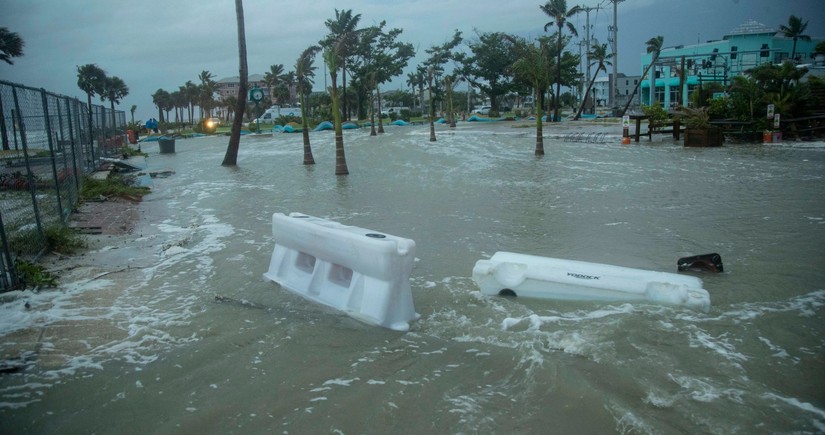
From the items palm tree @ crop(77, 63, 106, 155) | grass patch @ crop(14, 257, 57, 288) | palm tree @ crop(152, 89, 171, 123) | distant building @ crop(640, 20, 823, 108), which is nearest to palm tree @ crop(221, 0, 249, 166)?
grass patch @ crop(14, 257, 57, 288)

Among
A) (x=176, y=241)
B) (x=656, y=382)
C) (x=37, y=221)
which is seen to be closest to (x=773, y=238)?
(x=656, y=382)

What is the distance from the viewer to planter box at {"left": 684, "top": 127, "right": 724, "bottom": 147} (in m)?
24.5

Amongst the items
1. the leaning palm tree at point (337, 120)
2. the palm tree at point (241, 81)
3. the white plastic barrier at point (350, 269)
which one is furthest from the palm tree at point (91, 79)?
the white plastic barrier at point (350, 269)

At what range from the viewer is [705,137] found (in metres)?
24.5

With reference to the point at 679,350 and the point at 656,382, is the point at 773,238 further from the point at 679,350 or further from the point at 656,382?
the point at 656,382

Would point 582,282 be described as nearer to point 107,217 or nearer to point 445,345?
point 445,345

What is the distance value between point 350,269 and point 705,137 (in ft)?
76.3

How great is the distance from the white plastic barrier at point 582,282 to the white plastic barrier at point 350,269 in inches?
42.5

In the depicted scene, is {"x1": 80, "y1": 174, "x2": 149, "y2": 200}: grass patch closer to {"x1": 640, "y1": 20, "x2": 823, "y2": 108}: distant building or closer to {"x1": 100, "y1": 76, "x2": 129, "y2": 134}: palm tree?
{"x1": 640, "y1": 20, "x2": 823, "y2": 108}: distant building

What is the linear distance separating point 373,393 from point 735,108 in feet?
92.8

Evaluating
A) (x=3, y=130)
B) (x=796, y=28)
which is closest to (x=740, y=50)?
(x=796, y=28)

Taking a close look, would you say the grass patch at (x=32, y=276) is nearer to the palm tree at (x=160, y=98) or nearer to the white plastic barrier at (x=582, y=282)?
the white plastic barrier at (x=582, y=282)

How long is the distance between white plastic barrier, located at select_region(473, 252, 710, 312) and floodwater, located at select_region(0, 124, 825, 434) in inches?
5.5

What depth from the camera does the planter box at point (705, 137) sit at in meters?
24.5
